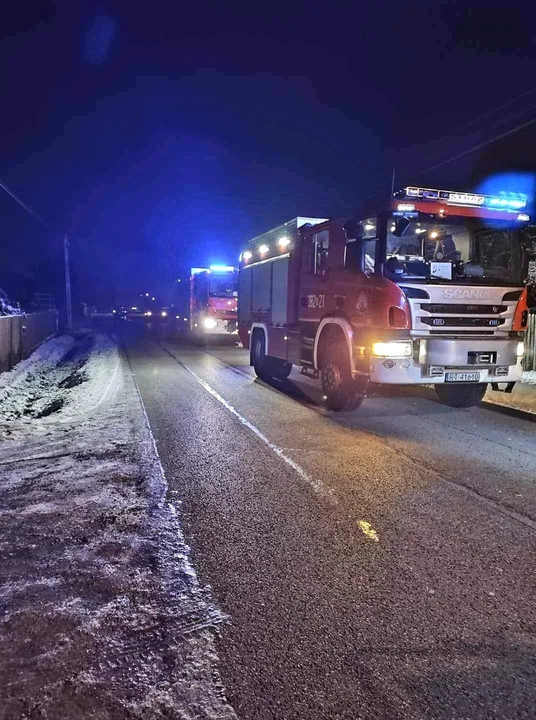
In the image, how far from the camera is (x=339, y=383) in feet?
30.5

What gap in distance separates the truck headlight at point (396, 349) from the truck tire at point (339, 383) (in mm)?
968

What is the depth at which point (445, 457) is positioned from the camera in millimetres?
6688

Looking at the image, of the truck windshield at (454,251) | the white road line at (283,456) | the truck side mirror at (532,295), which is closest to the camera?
the white road line at (283,456)

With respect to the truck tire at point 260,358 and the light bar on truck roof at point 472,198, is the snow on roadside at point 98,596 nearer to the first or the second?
the light bar on truck roof at point 472,198

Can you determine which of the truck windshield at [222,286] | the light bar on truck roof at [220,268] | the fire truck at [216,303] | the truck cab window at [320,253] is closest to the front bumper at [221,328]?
the fire truck at [216,303]

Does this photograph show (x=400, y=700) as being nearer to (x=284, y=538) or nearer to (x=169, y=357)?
(x=284, y=538)

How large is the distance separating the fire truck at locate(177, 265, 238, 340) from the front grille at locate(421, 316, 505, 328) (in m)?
16.8

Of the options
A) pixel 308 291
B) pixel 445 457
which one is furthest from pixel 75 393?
pixel 445 457

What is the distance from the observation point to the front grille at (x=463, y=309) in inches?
320

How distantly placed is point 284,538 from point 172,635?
145 centimetres

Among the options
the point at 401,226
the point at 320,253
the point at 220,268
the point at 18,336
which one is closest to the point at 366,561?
the point at 401,226

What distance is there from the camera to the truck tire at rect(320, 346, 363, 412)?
9117 millimetres

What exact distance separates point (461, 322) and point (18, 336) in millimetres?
13143

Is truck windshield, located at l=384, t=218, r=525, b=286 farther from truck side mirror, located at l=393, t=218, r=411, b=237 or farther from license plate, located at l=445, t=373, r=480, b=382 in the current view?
license plate, located at l=445, t=373, r=480, b=382
